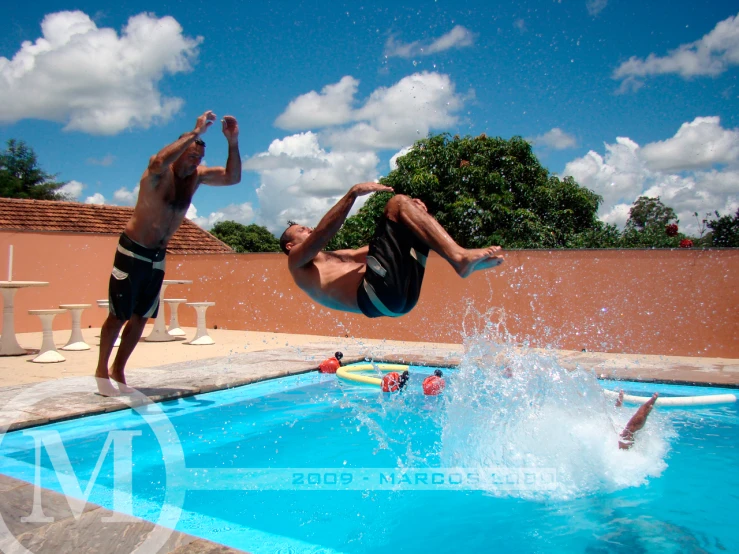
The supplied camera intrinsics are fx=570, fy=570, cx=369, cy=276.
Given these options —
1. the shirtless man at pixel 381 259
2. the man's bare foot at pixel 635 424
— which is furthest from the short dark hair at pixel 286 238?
the man's bare foot at pixel 635 424

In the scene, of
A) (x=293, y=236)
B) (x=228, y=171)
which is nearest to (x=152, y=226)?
(x=228, y=171)

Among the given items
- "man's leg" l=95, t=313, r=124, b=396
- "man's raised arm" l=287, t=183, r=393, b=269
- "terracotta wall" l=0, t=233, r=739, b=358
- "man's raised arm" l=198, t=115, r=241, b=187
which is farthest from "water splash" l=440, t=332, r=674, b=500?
"terracotta wall" l=0, t=233, r=739, b=358

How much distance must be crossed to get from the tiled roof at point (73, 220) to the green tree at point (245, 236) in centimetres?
2852

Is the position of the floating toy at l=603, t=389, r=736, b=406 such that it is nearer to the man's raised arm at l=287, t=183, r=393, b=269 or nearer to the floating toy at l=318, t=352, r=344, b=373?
the floating toy at l=318, t=352, r=344, b=373

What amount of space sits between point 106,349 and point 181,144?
7.08 feet

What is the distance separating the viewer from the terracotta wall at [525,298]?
888 centimetres

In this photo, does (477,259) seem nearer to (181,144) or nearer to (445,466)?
(445,466)

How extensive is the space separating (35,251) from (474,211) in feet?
37.3

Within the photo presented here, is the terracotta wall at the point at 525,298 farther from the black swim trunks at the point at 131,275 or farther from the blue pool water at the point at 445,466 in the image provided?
the black swim trunks at the point at 131,275

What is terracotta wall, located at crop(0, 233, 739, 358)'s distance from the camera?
8.88 meters

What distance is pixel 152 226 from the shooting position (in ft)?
17.1

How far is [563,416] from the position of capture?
4355mm

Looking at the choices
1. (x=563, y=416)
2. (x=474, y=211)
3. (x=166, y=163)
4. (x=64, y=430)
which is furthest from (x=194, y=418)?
(x=474, y=211)

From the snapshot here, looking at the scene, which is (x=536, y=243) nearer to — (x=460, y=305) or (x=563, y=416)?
(x=460, y=305)
